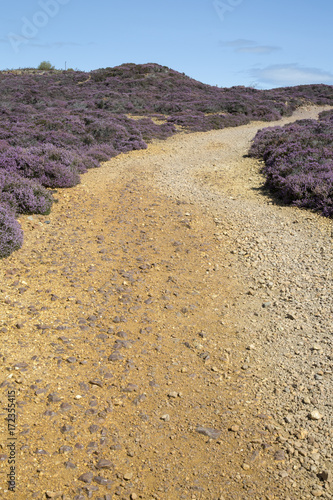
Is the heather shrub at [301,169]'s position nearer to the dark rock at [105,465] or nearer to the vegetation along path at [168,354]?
the vegetation along path at [168,354]

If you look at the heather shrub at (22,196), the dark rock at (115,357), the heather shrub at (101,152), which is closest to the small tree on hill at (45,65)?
the heather shrub at (101,152)

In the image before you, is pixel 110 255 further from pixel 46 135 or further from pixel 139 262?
pixel 46 135

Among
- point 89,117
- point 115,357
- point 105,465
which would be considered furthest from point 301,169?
point 89,117

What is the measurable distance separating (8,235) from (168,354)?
395 centimetres

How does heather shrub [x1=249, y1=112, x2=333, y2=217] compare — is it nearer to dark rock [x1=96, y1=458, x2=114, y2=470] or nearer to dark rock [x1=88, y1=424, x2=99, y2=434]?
dark rock [x1=88, y1=424, x2=99, y2=434]

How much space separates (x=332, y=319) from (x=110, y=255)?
419 cm

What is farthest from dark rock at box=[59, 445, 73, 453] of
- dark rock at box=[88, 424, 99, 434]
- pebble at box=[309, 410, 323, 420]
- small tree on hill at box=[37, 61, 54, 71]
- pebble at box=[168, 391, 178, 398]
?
small tree on hill at box=[37, 61, 54, 71]

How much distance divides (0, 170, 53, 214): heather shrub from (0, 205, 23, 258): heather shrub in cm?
99

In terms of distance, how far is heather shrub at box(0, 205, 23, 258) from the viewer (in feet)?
23.1

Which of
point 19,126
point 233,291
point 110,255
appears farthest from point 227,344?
point 19,126

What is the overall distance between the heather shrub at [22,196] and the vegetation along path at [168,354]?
0.27m

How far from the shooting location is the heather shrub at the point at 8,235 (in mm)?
7035

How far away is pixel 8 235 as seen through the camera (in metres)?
7.21

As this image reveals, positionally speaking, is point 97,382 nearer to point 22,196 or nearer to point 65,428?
point 65,428
